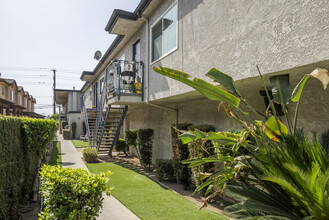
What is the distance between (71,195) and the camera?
3.77m

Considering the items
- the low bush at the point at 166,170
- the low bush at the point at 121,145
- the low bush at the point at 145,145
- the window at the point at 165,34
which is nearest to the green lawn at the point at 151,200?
the low bush at the point at 166,170

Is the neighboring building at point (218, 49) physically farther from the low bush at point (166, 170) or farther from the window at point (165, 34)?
the low bush at point (166, 170)

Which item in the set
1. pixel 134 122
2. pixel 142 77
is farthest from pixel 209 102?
pixel 134 122

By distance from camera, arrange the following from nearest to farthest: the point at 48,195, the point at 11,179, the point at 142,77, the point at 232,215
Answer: the point at 232,215
the point at 48,195
the point at 11,179
the point at 142,77

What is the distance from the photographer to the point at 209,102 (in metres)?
8.01

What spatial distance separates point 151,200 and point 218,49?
4547 millimetres

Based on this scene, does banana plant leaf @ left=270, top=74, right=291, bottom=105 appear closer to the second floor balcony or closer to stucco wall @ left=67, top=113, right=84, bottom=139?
the second floor balcony

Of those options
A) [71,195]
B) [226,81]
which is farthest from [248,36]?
[71,195]

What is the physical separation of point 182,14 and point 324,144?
5.36 meters

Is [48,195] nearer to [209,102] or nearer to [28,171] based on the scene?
[28,171]

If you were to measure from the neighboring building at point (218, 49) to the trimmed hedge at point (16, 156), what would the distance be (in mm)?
3802

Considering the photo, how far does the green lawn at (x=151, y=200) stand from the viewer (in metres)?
5.67

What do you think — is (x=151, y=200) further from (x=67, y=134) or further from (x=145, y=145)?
(x=67, y=134)

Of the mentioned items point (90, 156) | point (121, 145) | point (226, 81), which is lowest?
point (90, 156)
